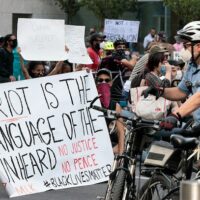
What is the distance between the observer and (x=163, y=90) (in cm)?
751

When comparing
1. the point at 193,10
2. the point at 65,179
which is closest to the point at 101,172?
the point at 65,179

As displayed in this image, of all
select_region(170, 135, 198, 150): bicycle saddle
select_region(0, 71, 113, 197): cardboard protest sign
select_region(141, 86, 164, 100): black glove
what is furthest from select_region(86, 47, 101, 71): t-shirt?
select_region(170, 135, 198, 150): bicycle saddle

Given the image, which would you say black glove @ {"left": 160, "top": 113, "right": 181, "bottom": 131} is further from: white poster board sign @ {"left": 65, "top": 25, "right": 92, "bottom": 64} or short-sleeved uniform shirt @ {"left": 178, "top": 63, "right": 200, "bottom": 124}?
white poster board sign @ {"left": 65, "top": 25, "right": 92, "bottom": 64}

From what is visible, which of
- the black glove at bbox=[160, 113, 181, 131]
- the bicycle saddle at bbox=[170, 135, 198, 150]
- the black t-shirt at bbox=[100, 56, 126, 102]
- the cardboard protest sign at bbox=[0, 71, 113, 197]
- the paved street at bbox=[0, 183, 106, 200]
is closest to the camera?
the bicycle saddle at bbox=[170, 135, 198, 150]

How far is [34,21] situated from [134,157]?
513 cm

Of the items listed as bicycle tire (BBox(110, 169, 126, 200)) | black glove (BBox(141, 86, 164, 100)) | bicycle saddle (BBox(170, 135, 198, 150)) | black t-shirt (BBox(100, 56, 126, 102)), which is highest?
black glove (BBox(141, 86, 164, 100))

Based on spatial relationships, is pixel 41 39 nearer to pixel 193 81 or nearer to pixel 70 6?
pixel 193 81

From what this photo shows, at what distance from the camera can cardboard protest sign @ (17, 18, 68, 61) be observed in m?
11.8

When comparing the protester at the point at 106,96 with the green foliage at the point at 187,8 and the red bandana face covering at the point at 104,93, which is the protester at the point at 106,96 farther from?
the green foliage at the point at 187,8

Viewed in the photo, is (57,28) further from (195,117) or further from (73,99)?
(195,117)

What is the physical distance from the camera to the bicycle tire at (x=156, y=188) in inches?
261

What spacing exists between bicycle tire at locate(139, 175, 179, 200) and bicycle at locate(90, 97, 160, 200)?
16 cm

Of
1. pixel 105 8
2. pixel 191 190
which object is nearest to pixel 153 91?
pixel 191 190

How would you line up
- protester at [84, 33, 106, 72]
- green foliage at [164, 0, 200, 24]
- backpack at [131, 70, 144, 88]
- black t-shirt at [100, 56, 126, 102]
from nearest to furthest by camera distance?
backpack at [131, 70, 144, 88]
black t-shirt at [100, 56, 126, 102]
protester at [84, 33, 106, 72]
green foliage at [164, 0, 200, 24]
